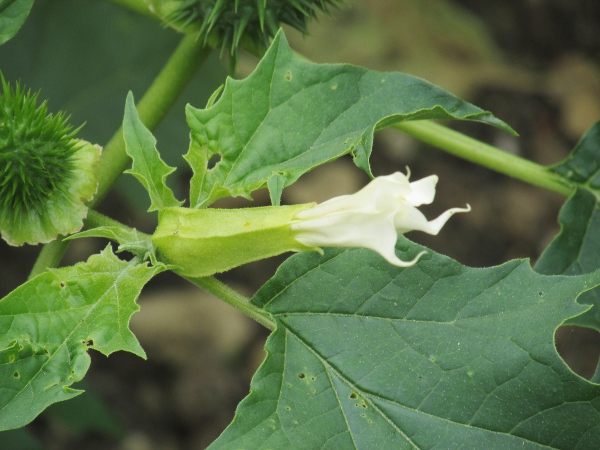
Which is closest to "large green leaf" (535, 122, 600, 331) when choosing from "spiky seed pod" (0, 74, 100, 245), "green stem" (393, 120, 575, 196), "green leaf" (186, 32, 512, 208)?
"green stem" (393, 120, 575, 196)

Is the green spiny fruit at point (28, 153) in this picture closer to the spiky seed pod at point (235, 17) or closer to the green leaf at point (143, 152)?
the green leaf at point (143, 152)

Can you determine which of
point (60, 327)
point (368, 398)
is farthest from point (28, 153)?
point (368, 398)

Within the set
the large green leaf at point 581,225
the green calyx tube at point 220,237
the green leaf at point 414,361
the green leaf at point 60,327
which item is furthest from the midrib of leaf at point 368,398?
→ the large green leaf at point 581,225

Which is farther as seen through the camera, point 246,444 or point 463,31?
point 463,31

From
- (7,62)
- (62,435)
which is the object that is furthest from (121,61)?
(62,435)

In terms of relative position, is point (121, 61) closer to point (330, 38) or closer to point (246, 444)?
point (330, 38)

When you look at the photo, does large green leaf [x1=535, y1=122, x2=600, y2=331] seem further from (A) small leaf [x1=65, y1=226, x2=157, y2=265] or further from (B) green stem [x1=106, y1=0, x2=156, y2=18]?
(B) green stem [x1=106, y1=0, x2=156, y2=18]
